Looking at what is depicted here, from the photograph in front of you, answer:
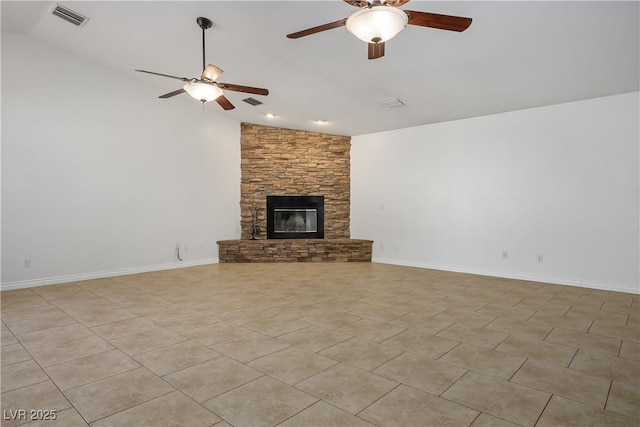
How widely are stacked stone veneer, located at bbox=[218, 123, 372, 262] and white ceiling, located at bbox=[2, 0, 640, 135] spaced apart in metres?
1.68

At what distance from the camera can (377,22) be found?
223 cm

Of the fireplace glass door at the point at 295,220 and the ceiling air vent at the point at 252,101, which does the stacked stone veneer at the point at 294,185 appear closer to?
the fireplace glass door at the point at 295,220

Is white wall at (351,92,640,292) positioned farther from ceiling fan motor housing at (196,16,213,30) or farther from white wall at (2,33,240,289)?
ceiling fan motor housing at (196,16,213,30)

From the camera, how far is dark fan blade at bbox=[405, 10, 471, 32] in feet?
7.50

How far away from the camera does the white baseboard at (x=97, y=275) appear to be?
188 inches

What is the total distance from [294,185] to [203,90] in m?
4.00

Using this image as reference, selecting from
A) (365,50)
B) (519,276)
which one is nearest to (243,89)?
(365,50)

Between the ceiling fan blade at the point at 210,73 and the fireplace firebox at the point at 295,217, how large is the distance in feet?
13.3

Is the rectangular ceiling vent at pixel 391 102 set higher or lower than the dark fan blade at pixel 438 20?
higher

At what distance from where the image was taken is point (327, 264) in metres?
7.00

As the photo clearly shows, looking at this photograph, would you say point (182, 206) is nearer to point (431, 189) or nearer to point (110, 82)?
point (110, 82)

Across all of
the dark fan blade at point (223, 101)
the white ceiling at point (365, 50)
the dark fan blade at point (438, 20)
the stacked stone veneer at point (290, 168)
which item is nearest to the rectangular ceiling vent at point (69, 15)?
the white ceiling at point (365, 50)

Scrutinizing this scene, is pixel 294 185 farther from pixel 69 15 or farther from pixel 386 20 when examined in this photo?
pixel 386 20

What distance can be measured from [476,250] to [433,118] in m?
2.39
